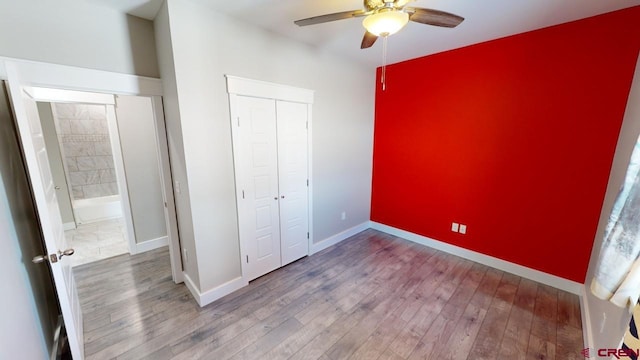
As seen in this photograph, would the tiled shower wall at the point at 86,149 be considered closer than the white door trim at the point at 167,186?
No

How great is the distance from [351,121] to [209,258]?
2.51m

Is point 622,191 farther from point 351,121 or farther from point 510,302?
point 351,121

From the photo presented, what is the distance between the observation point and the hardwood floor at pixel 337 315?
1803mm

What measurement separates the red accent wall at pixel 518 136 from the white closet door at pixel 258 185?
6.58ft

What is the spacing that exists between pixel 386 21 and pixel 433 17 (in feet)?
1.17

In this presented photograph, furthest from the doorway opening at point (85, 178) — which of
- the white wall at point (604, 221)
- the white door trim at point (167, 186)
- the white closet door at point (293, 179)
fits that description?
the white wall at point (604, 221)

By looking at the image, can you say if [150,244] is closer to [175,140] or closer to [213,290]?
[213,290]

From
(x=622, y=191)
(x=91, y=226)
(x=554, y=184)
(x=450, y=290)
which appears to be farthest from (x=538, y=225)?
(x=91, y=226)

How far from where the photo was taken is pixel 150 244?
3.37m

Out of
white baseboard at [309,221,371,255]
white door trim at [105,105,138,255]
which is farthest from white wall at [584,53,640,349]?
white door trim at [105,105,138,255]

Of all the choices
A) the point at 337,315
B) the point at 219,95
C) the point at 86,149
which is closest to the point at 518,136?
the point at 337,315

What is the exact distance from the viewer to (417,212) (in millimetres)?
3514

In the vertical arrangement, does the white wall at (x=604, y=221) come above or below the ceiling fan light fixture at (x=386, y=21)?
below

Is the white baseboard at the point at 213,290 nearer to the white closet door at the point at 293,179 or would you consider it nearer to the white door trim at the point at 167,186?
the white door trim at the point at 167,186
